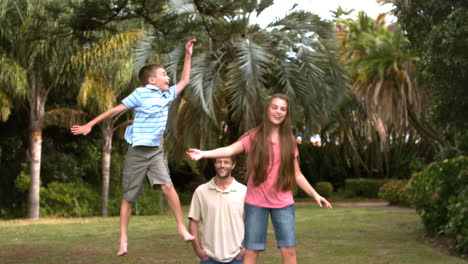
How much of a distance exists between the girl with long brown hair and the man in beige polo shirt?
172mm

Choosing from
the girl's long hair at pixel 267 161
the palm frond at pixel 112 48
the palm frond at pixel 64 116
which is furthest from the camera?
the palm frond at pixel 64 116

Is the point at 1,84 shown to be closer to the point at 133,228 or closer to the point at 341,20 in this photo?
the point at 133,228

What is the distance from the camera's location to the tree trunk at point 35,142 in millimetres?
20000

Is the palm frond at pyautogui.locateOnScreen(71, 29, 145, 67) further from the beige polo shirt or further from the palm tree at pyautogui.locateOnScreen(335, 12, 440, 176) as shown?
the beige polo shirt

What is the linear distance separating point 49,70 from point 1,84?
5.33 ft

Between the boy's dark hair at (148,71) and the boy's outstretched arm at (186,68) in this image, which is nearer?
the boy's dark hair at (148,71)

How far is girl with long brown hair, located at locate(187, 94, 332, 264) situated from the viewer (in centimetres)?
457

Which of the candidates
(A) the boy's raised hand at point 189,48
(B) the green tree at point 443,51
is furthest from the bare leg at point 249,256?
(B) the green tree at point 443,51

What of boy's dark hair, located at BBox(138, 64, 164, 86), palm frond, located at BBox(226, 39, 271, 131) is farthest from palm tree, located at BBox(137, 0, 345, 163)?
boy's dark hair, located at BBox(138, 64, 164, 86)

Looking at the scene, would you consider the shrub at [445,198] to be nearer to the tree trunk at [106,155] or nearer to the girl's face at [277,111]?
the girl's face at [277,111]

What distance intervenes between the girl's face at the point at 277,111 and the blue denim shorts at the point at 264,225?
578 mm

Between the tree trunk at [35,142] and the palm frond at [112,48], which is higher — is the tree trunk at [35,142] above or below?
below

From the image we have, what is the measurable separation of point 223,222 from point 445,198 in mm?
6945

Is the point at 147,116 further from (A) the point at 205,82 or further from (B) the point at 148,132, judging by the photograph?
(A) the point at 205,82
